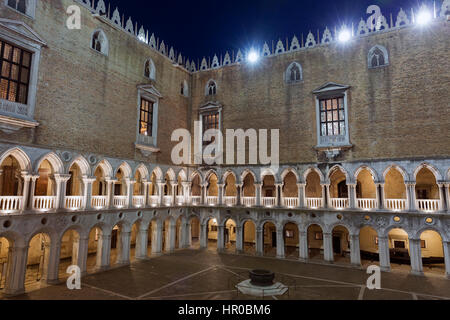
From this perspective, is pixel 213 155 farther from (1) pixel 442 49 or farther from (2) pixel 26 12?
(1) pixel 442 49

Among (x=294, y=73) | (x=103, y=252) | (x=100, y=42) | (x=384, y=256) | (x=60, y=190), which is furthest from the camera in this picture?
(x=294, y=73)

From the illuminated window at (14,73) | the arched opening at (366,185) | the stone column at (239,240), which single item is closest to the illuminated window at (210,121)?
the stone column at (239,240)

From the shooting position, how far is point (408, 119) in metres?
19.8

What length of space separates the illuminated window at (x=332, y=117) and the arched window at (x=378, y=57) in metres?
3.27

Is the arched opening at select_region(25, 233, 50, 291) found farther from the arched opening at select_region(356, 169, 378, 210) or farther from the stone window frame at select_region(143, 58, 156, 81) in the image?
the arched opening at select_region(356, 169, 378, 210)

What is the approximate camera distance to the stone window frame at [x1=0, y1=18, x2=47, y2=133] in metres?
14.2

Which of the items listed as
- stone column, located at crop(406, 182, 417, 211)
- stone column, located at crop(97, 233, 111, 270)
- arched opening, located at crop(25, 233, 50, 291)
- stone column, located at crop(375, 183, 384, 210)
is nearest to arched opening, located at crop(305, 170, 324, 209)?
stone column, located at crop(375, 183, 384, 210)

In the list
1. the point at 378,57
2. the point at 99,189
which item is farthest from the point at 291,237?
the point at 99,189

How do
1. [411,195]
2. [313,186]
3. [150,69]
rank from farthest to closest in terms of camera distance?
[313,186], [150,69], [411,195]

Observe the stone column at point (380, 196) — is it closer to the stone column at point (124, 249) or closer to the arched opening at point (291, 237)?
the arched opening at point (291, 237)

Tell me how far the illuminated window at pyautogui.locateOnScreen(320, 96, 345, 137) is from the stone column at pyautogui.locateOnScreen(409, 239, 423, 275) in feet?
28.9

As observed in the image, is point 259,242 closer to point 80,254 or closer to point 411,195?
point 411,195

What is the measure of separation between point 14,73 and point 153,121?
10.2m

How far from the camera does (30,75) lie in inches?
611
